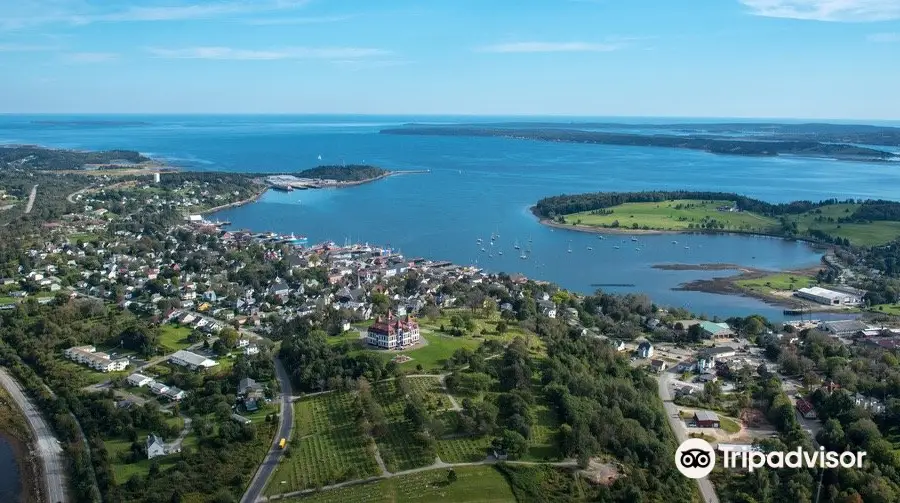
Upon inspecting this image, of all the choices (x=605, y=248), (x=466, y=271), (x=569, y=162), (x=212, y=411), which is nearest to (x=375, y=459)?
(x=212, y=411)

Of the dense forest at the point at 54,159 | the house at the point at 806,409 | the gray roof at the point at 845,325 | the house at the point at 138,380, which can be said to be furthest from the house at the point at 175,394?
the dense forest at the point at 54,159

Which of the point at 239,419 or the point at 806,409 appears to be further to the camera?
the point at 806,409

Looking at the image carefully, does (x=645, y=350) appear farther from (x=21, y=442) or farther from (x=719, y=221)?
(x=719, y=221)

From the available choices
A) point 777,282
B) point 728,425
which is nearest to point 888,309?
point 777,282

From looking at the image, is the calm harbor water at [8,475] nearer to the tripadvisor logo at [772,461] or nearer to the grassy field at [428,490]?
the grassy field at [428,490]

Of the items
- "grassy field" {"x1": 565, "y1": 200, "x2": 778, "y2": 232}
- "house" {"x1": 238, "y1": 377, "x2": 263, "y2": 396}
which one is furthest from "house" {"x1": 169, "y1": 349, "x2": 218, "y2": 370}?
"grassy field" {"x1": 565, "y1": 200, "x2": 778, "y2": 232}

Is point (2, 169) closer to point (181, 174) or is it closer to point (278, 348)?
point (181, 174)
